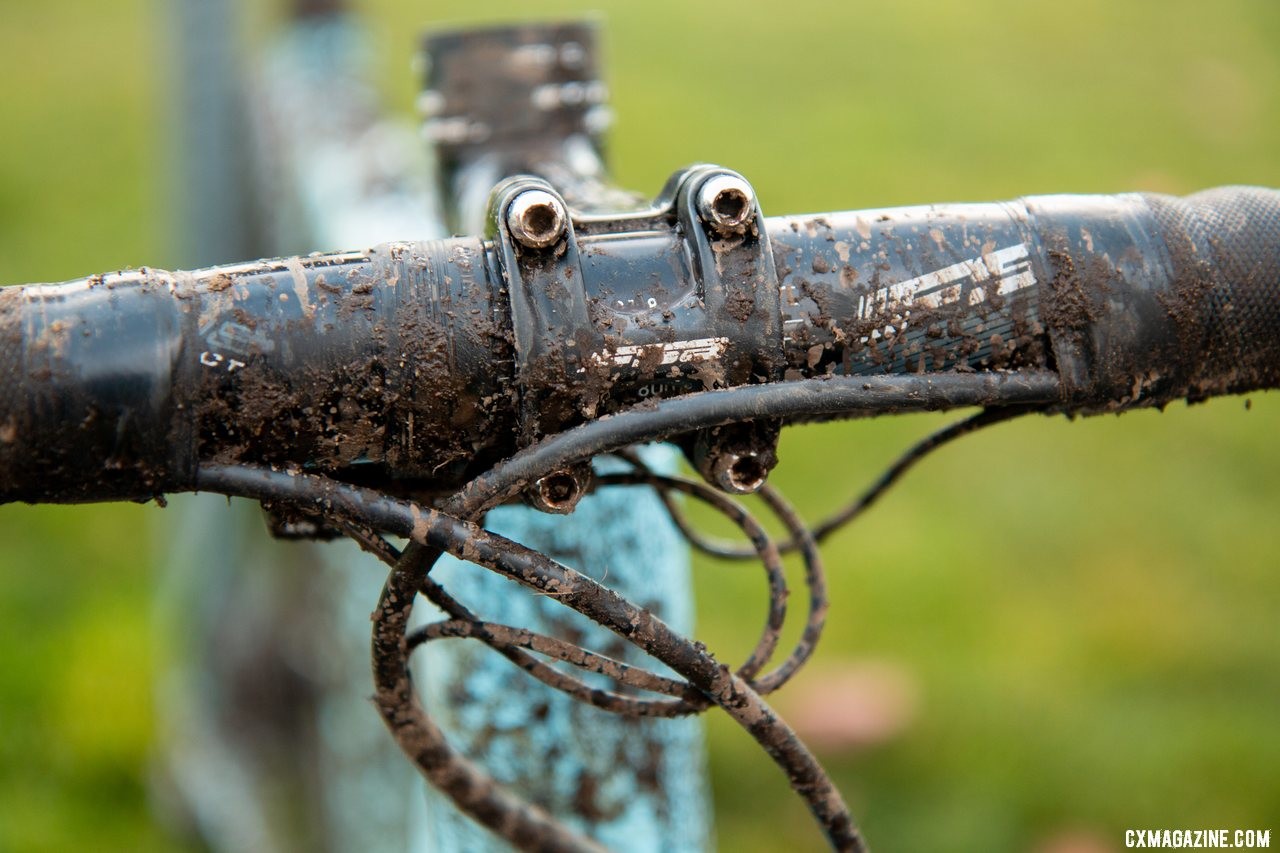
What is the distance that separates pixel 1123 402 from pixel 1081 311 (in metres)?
0.07

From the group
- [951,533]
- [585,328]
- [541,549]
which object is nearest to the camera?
[585,328]

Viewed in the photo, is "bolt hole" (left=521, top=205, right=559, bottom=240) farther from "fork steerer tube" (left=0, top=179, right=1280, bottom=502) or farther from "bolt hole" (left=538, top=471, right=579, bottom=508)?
"bolt hole" (left=538, top=471, right=579, bottom=508)

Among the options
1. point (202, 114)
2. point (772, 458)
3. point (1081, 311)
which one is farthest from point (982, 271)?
point (202, 114)

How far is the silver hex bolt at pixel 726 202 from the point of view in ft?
2.30

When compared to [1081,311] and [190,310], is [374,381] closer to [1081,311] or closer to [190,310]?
[190,310]

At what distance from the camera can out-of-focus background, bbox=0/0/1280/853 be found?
2436 mm

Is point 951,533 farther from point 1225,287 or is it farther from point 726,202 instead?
point 726,202

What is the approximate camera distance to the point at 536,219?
69 cm

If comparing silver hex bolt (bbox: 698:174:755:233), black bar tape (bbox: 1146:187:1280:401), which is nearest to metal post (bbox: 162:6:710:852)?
silver hex bolt (bbox: 698:174:755:233)

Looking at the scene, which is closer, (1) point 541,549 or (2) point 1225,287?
(2) point 1225,287

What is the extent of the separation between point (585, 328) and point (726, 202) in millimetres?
112

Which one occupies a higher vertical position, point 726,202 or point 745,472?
point 726,202

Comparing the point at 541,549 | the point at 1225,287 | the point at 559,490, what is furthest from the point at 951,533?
the point at 559,490

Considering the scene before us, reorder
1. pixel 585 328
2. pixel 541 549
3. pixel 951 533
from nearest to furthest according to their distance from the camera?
pixel 585 328, pixel 541 549, pixel 951 533
